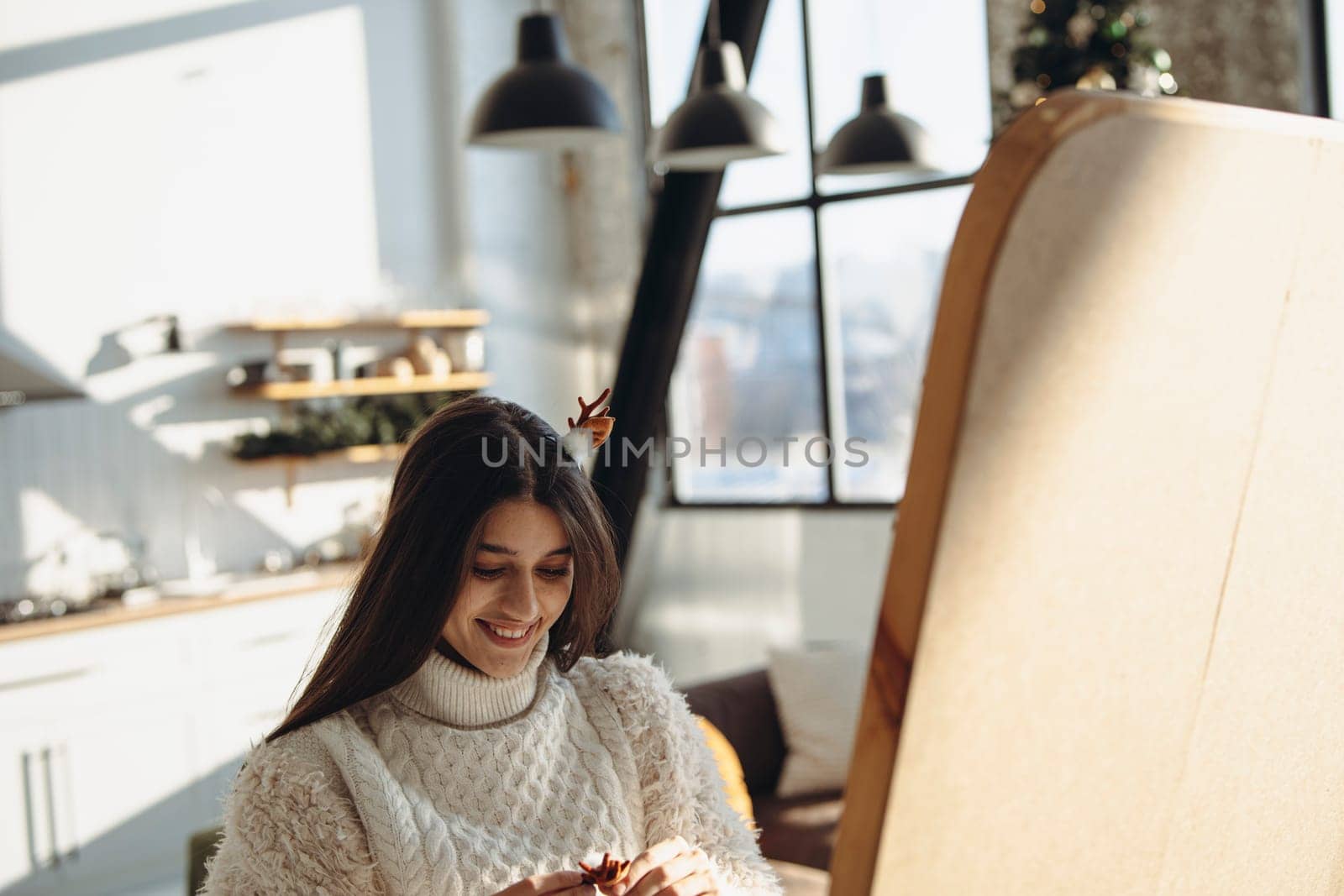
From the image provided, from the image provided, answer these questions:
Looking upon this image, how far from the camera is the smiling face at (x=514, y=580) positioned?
1138mm

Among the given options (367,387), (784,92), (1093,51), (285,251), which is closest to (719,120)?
(1093,51)

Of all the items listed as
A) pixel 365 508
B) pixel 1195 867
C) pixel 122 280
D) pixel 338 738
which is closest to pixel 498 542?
pixel 338 738

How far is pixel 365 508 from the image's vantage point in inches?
252

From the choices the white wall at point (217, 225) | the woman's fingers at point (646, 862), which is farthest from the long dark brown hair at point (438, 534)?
the white wall at point (217, 225)

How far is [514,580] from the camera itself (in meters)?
1.14

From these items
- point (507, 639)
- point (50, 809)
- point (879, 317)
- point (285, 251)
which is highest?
point (285, 251)

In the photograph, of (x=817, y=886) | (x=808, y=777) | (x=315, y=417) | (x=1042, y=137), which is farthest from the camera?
(x=315, y=417)

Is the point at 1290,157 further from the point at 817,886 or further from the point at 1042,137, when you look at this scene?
the point at 817,886

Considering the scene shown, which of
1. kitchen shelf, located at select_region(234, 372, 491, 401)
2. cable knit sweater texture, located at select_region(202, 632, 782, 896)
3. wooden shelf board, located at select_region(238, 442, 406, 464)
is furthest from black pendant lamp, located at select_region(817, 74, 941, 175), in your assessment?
kitchen shelf, located at select_region(234, 372, 491, 401)

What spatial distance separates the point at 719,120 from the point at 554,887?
2.19m

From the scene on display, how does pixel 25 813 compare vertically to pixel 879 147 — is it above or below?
below

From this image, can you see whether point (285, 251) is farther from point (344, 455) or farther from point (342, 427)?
point (344, 455)

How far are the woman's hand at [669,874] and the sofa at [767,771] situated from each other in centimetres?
281

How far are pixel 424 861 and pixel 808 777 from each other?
326 cm
